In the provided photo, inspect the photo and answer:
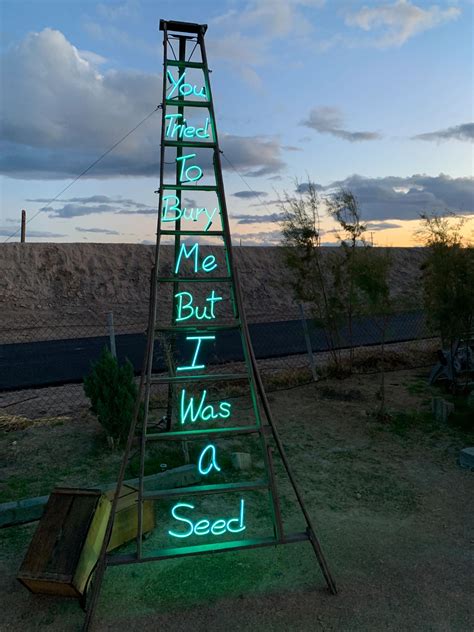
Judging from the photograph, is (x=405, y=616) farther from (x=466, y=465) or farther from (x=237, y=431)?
(x=466, y=465)

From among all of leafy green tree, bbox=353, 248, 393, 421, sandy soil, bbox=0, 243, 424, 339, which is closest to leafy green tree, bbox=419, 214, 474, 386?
leafy green tree, bbox=353, 248, 393, 421

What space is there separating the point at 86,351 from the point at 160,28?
14.4m

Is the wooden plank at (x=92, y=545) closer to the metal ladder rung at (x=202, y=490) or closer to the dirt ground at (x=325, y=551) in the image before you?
the dirt ground at (x=325, y=551)

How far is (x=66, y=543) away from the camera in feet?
16.4

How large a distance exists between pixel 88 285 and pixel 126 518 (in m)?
31.1

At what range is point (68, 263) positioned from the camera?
122ft

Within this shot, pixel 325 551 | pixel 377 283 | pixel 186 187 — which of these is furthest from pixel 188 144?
pixel 377 283

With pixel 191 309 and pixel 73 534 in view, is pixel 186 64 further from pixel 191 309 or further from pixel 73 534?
pixel 73 534

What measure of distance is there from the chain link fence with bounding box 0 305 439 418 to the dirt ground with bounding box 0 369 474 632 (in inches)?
108

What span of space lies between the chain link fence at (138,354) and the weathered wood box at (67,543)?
5.35 meters

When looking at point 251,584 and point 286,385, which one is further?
point 286,385

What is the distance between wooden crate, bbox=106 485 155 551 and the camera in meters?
5.72

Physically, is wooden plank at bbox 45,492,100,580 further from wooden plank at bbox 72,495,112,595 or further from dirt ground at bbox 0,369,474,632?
dirt ground at bbox 0,369,474,632

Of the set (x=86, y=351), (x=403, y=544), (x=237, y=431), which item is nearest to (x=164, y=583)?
(x=237, y=431)
